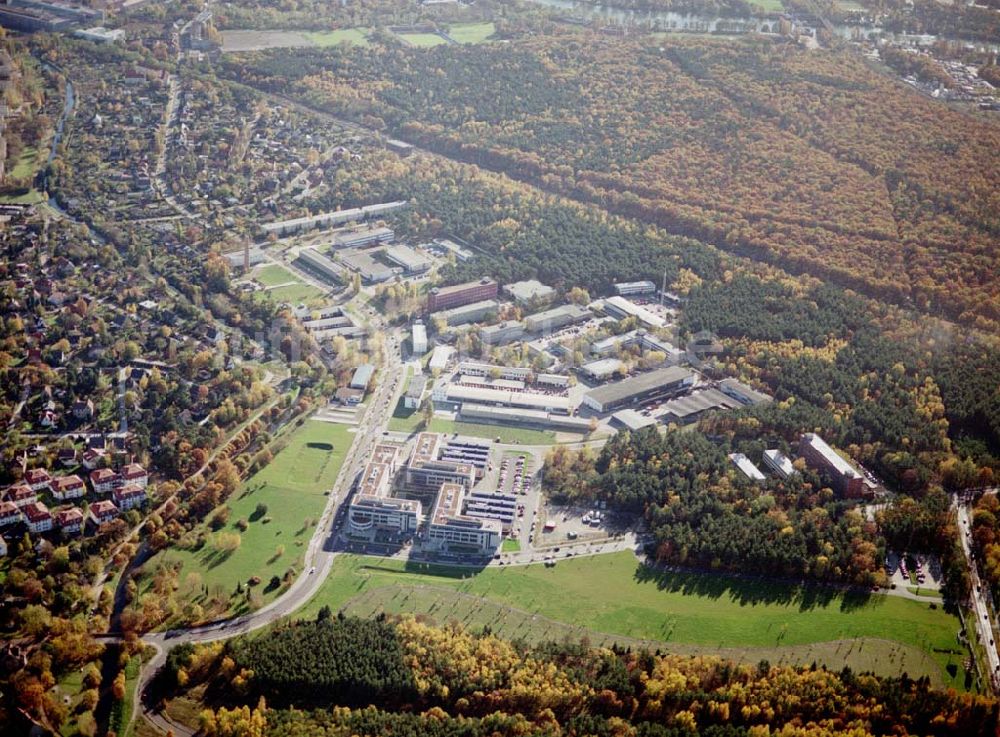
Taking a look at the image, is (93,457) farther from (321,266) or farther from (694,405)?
(694,405)

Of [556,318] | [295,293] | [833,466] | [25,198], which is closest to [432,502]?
[833,466]

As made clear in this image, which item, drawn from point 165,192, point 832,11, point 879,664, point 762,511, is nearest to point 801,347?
point 762,511

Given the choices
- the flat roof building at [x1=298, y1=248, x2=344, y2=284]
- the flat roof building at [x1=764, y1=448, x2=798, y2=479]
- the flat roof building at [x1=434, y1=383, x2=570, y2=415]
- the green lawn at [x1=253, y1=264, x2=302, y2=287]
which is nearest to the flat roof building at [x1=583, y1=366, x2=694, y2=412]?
the flat roof building at [x1=434, y1=383, x2=570, y2=415]

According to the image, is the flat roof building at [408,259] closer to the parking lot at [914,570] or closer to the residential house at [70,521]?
the residential house at [70,521]

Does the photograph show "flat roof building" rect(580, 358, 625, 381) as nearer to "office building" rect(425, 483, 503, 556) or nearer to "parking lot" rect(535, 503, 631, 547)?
"parking lot" rect(535, 503, 631, 547)

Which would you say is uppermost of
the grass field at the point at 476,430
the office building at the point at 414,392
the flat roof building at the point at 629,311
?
the flat roof building at the point at 629,311

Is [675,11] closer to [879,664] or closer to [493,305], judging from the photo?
[493,305]

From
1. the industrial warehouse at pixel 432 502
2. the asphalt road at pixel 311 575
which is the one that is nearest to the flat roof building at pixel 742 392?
the industrial warehouse at pixel 432 502
